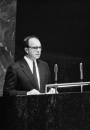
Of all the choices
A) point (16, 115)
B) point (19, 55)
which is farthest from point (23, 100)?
point (19, 55)

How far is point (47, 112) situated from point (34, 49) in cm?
121

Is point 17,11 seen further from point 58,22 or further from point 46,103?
point 46,103

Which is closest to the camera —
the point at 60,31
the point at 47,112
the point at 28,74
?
the point at 47,112

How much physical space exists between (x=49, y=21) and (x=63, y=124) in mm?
3650

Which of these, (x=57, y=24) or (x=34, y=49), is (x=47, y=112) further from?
(x=57, y=24)

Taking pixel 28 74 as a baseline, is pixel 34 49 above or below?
above

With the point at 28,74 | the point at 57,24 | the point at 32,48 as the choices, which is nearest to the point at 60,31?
the point at 57,24

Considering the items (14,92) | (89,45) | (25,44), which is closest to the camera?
(14,92)

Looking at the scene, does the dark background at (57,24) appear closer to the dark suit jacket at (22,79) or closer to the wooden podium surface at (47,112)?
the dark suit jacket at (22,79)

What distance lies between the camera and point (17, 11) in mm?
7133

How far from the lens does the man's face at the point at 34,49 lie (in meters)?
4.79

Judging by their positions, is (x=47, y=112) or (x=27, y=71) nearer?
(x=47, y=112)

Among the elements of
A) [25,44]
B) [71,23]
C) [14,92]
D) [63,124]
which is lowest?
[63,124]

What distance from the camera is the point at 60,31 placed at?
699 centimetres
